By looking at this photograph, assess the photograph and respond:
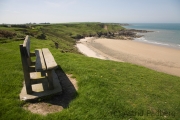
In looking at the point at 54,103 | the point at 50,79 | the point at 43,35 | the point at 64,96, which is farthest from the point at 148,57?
the point at 54,103

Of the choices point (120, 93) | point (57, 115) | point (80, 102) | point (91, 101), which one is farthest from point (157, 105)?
point (57, 115)

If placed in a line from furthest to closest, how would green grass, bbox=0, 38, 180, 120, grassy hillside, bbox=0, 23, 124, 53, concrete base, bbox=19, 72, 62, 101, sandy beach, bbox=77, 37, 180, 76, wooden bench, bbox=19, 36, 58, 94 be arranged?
sandy beach, bbox=77, 37, 180, 76 → grassy hillside, bbox=0, 23, 124, 53 → concrete base, bbox=19, 72, 62, 101 → wooden bench, bbox=19, 36, 58, 94 → green grass, bbox=0, 38, 180, 120

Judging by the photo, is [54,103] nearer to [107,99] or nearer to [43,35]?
[107,99]

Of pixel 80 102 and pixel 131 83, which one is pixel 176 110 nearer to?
pixel 131 83

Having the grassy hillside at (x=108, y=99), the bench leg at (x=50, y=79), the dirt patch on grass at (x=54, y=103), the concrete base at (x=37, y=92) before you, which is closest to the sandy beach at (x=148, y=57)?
the grassy hillside at (x=108, y=99)

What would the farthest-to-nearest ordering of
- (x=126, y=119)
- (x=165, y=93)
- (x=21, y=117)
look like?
(x=165, y=93)
(x=126, y=119)
(x=21, y=117)

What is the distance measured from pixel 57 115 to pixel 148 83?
5.60m

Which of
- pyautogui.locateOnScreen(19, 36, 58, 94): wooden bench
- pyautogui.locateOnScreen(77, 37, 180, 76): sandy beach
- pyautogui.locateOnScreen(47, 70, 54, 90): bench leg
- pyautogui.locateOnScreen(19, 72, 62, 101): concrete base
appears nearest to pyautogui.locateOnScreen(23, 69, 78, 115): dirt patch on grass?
pyautogui.locateOnScreen(19, 72, 62, 101): concrete base

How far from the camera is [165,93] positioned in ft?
23.6

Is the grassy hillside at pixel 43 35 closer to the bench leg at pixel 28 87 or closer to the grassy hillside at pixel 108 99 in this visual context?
the grassy hillside at pixel 108 99

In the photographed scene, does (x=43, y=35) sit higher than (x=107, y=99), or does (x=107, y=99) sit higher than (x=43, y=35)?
(x=43, y=35)

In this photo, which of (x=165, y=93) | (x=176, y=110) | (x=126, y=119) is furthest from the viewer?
(x=165, y=93)

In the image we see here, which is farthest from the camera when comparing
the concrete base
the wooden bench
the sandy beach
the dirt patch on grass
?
the sandy beach

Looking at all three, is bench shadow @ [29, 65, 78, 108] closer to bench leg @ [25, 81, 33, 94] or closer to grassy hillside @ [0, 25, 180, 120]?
grassy hillside @ [0, 25, 180, 120]
